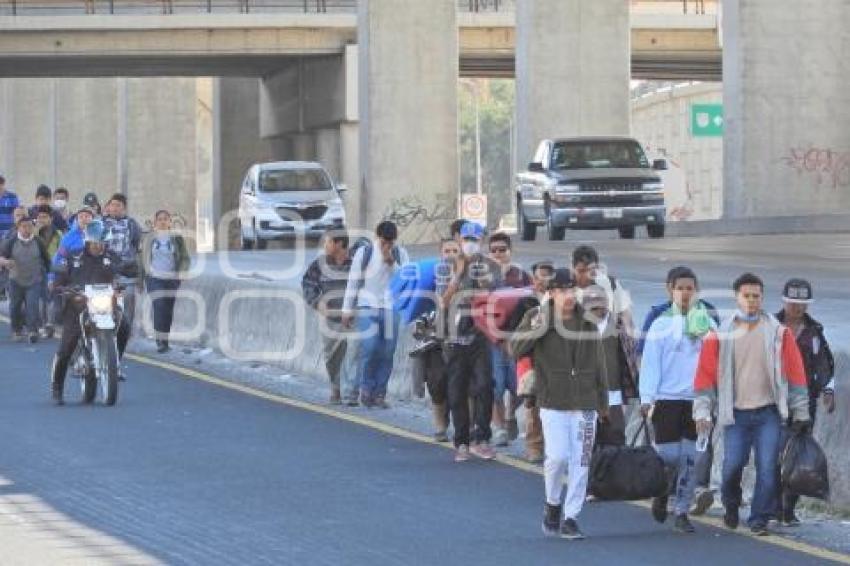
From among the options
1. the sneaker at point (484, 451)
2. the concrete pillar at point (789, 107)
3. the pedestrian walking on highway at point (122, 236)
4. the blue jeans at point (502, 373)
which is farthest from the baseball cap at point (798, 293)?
the concrete pillar at point (789, 107)

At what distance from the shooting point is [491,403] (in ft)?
58.4

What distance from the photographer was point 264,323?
28.0 metres

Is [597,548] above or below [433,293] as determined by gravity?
below

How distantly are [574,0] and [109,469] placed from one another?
42335mm

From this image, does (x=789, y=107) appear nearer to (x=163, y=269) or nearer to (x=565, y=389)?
(x=163, y=269)

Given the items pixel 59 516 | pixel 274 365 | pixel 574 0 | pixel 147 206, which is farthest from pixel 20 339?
pixel 147 206

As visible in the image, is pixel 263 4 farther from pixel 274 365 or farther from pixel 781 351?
pixel 781 351

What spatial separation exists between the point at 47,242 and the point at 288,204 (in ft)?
62.1

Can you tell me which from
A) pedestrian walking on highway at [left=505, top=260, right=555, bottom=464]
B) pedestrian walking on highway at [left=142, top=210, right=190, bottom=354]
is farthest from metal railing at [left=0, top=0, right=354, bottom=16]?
pedestrian walking on highway at [left=505, top=260, right=555, bottom=464]

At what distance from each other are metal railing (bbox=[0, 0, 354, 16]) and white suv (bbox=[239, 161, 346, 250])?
15.6 meters

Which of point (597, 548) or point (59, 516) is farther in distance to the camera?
point (59, 516)

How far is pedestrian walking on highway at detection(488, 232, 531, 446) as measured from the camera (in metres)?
18.0

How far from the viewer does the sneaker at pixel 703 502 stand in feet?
49.3

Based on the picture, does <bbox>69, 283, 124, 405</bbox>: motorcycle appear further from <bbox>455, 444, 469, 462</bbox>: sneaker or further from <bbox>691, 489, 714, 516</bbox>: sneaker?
<bbox>691, 489, 714, 516</bbox>: sneaker
